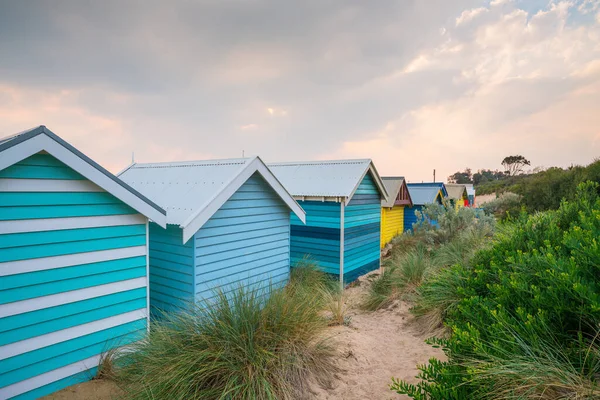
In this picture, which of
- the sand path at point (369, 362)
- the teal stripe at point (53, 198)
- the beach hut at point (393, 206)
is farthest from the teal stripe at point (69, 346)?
the beach hut at point (393, 206)

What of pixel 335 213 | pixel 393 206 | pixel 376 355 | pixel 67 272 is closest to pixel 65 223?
pixel 67 272

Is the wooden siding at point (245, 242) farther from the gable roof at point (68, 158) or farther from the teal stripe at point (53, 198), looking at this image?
the teal stripe at point (53, 198)

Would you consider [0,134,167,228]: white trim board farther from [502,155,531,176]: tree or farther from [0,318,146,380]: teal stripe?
[502,155,531,176]: tree

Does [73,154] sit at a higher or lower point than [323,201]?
higher

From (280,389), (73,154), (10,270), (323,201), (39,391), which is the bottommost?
(39,391)

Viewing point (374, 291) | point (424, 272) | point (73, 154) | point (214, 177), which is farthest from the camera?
point (374, 291)

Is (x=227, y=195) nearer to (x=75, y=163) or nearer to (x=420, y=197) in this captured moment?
(x=75, y=163)

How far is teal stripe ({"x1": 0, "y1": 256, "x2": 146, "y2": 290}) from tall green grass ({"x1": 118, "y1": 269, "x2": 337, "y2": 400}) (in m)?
1.30

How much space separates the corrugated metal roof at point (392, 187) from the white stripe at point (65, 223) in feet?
44.0

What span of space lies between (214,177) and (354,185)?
493 cm

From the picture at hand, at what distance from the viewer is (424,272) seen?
768 cm

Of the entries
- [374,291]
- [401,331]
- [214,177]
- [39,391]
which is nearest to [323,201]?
[374,291]

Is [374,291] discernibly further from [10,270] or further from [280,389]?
[10,270]

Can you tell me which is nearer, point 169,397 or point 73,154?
point 169,397
